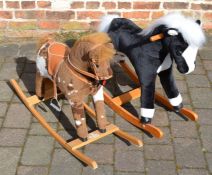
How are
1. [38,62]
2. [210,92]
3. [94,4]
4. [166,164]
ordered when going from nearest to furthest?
1. [166,164]
2. [38,62]
3. [210,92]
4. [94,4]

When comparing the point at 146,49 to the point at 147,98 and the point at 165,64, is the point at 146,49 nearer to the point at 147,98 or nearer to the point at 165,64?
the point at 165,64

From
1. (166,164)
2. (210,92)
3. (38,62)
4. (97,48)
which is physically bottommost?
(166,164)

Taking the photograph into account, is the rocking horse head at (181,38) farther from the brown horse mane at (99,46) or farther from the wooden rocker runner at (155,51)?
the brown horse mane at (99,46)

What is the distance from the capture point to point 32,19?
16.3 feet

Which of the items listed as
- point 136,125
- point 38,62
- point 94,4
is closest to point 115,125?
point 136,125

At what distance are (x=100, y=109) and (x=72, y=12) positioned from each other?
6.07 ft

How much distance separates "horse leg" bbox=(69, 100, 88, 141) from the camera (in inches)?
133

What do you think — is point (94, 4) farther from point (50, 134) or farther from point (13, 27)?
point (50, 134)

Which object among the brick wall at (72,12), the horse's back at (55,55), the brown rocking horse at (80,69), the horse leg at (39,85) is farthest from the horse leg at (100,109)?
the brick wall at (72,12)

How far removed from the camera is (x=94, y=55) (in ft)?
9.93

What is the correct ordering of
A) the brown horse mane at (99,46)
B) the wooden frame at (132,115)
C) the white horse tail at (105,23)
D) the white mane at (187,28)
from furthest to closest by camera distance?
the white horse tail at (105,23) < the wooden frame at (132,115) < the white mane at (187,28) < the brown horse mane at (99,46)

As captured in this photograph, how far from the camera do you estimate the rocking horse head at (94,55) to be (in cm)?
303

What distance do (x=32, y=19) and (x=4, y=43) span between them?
45 cm

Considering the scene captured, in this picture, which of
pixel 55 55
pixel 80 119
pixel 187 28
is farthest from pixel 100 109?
pixel 187 28
